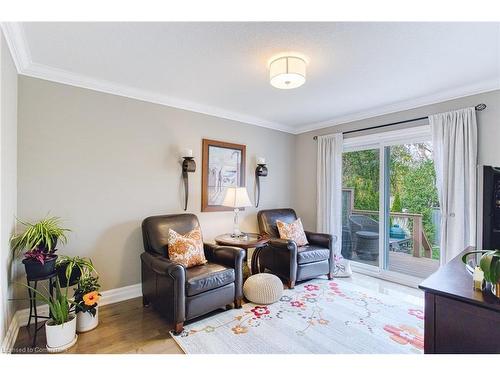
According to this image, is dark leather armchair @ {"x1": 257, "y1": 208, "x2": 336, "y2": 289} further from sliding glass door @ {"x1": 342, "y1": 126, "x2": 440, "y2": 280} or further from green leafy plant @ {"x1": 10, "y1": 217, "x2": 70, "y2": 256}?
green leafy plant @ {"x1": 10, "y1": 217, "x2": 70, "y2": 256}

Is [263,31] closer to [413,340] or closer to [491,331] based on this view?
[491,331]

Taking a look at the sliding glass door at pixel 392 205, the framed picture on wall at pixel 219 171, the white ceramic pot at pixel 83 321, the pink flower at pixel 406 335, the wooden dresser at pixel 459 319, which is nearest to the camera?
the wooden dresser at pixel 459 319

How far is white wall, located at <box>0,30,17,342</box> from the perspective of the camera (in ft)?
5.83

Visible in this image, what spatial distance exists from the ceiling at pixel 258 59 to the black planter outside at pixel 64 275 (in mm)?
1761

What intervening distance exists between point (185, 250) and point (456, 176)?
300 cm

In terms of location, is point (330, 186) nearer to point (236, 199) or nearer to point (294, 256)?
point (294, 256)

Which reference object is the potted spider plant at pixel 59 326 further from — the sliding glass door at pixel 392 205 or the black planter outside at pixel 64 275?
the sliding glass door at pixel 392 205

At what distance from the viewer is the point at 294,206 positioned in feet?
15.5

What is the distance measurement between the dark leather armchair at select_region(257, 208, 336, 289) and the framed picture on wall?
67cm

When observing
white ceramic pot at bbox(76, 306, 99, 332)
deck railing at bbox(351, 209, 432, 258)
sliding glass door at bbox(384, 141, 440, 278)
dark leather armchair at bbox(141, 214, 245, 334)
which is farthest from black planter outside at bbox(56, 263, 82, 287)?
deck railing at bbox(351, 209, 432, 258)

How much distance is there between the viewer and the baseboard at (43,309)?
1952 mm

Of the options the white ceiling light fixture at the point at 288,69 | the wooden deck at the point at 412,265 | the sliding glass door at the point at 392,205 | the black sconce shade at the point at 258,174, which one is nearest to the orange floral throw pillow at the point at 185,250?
the black sconce shade at the point at 258,174

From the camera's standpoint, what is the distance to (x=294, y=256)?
3191mm

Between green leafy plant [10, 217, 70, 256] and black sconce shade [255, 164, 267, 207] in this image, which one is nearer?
green leafy plant [10, 217, 70, 256]
